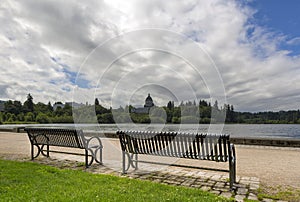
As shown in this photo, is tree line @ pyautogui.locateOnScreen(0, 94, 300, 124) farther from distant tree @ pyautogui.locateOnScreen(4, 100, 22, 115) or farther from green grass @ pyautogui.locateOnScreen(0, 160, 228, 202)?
distant tree @ pyautogui.locateOnScreen(4, 100, 22, 115)

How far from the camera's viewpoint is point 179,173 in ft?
18.0

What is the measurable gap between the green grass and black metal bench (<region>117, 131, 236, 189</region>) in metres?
0.87

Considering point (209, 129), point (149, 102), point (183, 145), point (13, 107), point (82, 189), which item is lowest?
point (82, 189)

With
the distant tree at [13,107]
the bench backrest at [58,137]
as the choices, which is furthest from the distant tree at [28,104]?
the bench backrest at [58,137]

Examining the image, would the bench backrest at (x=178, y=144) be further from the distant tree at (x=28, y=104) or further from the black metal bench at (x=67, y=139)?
the distant tree at (x=28, y=104)

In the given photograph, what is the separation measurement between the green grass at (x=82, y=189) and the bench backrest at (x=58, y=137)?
1.51 meters

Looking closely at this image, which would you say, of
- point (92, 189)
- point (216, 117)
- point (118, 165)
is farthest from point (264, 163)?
point (92, 189)

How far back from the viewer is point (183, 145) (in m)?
4.94

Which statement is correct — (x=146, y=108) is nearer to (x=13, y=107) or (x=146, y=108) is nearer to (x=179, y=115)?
(x=179, y=115)

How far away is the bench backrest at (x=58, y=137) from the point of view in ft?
21.6

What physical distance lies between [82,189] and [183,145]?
2.03 m

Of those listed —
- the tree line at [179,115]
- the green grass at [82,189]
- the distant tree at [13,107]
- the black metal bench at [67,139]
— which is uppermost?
the distant tree at [13,107]

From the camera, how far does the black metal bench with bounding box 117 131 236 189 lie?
445 centimetres

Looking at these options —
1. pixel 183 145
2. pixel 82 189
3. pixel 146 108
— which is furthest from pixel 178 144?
pixel 146 108
